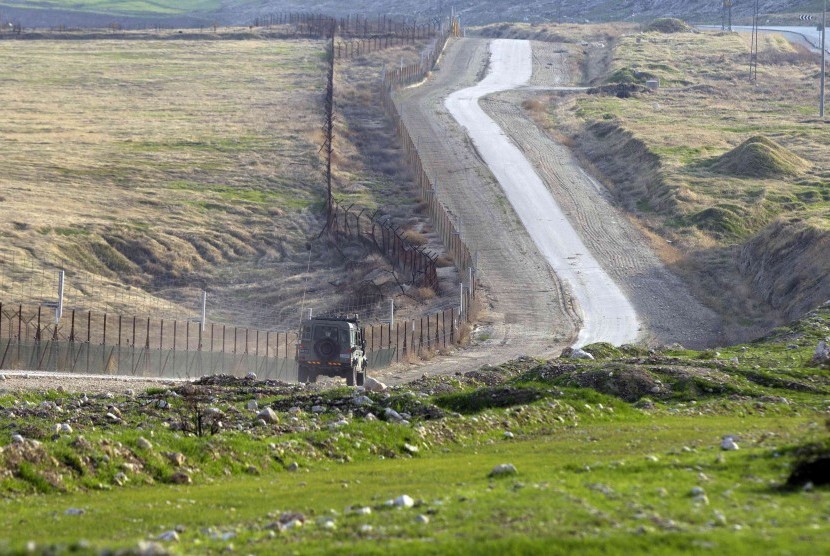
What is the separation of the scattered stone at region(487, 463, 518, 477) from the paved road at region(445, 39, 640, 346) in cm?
3032

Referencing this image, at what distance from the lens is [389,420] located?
20984 mm

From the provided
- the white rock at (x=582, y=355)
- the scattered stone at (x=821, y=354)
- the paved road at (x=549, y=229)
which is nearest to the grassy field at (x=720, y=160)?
the paved road at (x=549, y=229)

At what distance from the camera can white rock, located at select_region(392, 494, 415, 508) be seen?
12.9m

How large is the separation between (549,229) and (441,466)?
1949 inches

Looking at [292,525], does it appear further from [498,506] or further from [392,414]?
[392,414]

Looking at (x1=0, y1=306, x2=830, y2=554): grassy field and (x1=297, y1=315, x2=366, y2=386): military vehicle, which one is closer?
(x1=0, y1=306, x2=830, y2=554): grassy field

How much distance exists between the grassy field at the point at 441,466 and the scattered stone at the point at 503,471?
14 cm

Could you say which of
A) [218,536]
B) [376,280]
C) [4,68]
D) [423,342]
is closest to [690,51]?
[4,68]

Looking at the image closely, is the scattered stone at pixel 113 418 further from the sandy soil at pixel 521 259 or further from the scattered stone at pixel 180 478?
the sandy soil at pixel 521 259

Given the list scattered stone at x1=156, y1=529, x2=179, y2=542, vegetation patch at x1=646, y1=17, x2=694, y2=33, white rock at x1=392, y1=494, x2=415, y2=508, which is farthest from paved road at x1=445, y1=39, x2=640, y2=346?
vegetation patch at x1=646, y1=17, x2=694, y2=33

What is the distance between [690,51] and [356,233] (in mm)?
73023

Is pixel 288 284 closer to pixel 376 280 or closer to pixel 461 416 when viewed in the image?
pixel 376 280

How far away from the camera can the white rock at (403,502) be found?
12.9 m

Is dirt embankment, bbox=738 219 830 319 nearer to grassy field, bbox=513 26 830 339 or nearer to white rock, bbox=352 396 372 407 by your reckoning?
grassy field, bbox=513 26 830 339
